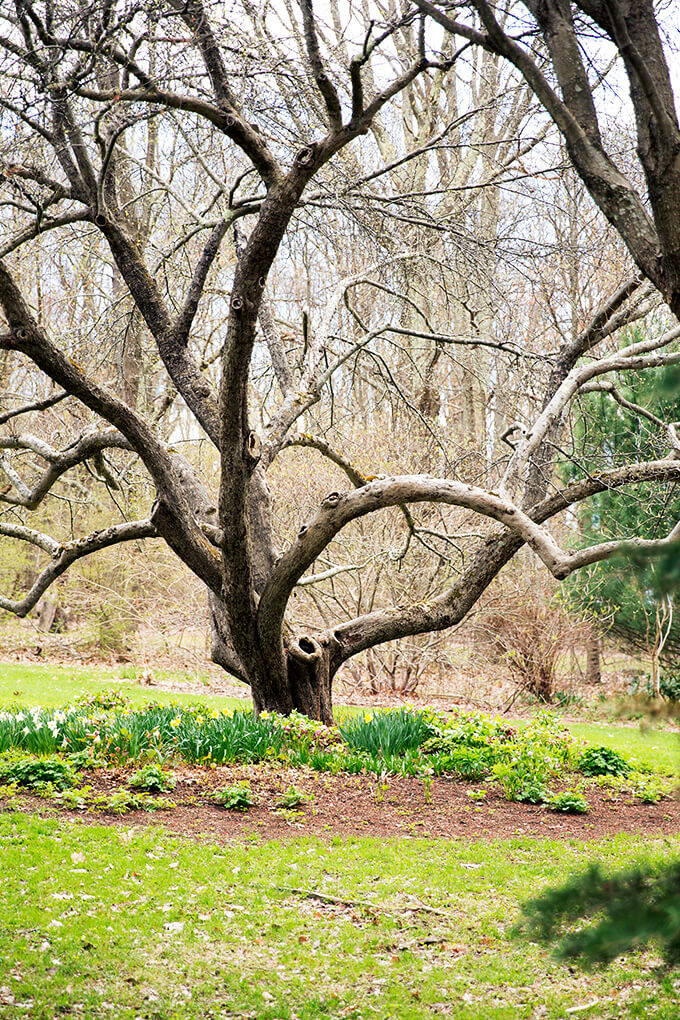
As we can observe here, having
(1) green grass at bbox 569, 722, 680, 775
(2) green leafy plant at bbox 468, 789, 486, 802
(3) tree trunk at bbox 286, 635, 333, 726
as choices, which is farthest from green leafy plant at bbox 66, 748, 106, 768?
(1) green grass at bbox 569, 722, 680, 775

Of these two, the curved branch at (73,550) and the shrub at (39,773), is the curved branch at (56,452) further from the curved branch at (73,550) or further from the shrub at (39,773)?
the shrub at (39,773)

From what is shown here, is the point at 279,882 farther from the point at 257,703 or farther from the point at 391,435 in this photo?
the point at 391,435

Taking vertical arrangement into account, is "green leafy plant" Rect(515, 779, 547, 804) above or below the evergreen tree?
below

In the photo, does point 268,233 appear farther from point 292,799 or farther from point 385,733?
point 385,733

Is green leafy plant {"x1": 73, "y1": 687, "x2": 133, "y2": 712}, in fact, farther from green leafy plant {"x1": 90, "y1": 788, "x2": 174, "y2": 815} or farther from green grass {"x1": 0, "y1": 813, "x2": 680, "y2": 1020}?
green grass {"x1": 0, "y1": 813, "x2": 680, "y2": 1020}

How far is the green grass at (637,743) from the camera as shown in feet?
30.2

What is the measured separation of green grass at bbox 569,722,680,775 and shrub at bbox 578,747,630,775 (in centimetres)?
44

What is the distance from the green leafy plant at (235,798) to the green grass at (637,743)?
3.86 m

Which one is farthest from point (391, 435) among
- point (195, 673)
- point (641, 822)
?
point (641, 822)

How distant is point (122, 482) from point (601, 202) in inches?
298

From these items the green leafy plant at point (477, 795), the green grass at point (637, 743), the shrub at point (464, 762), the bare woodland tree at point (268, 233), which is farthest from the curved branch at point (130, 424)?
the green grass at point (637, 743)

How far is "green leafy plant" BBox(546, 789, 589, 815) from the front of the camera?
7.01m

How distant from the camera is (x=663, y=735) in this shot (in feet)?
38.7

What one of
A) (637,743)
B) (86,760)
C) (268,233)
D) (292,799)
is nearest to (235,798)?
(292,799)
